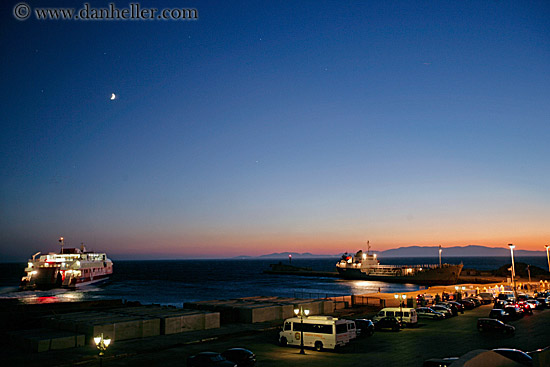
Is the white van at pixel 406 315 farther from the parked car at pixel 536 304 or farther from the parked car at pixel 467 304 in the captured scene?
the parked car at pixel 536 304

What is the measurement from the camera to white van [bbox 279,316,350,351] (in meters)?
23.8

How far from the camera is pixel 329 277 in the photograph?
17062 cm

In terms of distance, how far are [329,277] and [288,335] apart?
150 m

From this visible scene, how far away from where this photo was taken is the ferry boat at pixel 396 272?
11575cm

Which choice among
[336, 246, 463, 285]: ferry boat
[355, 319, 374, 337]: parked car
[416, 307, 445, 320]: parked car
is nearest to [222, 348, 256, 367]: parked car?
[355, 319, 374, 337]: parked car

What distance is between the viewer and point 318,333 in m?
24.1

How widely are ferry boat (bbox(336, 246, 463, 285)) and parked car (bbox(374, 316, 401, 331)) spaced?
90285 millimetres

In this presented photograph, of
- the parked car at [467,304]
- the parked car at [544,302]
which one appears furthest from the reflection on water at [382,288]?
the parked car at [544,302]

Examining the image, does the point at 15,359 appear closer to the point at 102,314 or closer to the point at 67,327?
the point at 67,327

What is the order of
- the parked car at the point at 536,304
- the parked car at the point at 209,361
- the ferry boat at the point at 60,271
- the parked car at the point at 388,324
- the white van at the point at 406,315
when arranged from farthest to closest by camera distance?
1. the ferry boat at the point at 60,271
2. the parked car at the point at 536,304
3. the white van at the point at 406,315
4. the parked car at the point at 388,324
5. the parked car at the point at 209,361

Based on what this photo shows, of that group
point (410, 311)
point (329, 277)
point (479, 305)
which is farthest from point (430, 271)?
point (410, 311)

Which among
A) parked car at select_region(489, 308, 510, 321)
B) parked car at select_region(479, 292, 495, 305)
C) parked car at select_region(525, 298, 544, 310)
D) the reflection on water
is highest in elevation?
parked car at select_region(489, 308, 510, 321)

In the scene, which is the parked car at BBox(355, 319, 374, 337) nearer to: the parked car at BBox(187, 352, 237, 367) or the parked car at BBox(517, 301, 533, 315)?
the parked car at BBox(187, 352, 237, 367)

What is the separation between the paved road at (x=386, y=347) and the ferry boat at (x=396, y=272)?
89951 millimetres
